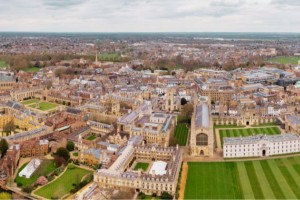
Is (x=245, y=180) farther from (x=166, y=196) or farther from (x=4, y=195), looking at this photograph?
(x=4, y=195)

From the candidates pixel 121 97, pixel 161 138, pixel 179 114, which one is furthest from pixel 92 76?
pixel 161 138

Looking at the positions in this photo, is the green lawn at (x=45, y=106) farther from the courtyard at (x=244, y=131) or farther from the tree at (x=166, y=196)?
the tree at (x=166, y=196)

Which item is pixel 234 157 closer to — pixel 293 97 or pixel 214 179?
pixel 214 179

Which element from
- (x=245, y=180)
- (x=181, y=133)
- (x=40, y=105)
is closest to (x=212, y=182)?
(x=245, y=180)

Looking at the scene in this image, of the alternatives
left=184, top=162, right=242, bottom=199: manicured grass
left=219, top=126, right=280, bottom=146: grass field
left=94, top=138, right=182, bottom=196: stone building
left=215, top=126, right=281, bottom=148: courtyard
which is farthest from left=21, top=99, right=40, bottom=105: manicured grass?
left=184, top=162, right=242, bottom=199: manicured grass

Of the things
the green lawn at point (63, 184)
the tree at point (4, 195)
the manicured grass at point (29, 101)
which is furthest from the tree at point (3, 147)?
the manicured grass at point (29, 101)

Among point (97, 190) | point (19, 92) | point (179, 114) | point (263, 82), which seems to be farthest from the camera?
point (263, 82)
